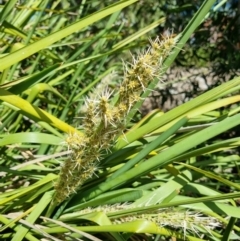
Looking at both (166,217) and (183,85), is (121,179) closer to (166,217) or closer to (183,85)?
(166,217)

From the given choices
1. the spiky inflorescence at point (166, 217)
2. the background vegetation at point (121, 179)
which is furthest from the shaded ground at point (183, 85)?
the spiky inflorescence at point (166, 217)

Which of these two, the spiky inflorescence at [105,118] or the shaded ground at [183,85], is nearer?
the spiky inflorescence at [105,118]

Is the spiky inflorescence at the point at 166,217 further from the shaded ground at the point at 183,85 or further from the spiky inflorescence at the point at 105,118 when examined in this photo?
the shaded ground at the point at 183,85

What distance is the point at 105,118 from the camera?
2.06 ft

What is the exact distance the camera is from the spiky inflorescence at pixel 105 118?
0.62 m

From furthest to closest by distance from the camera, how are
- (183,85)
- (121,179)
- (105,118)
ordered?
(183,85) < (121,179) < (105,118)

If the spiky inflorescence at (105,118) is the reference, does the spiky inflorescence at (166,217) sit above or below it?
below

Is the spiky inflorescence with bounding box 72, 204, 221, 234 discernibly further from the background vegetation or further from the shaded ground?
the shaded ground

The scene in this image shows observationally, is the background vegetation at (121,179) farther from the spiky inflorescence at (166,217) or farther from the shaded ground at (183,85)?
the shaded ground at (183,85)

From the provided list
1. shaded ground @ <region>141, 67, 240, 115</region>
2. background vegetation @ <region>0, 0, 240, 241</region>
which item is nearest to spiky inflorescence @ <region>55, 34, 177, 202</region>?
background vegetation @ <region>0, 0, 240, 241</region>

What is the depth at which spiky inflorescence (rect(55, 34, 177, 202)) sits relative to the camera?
62 cm

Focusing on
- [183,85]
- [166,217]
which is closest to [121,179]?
[166,217]

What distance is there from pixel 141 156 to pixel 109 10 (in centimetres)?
22

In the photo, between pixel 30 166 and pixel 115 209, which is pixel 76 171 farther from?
pixel 30 166
